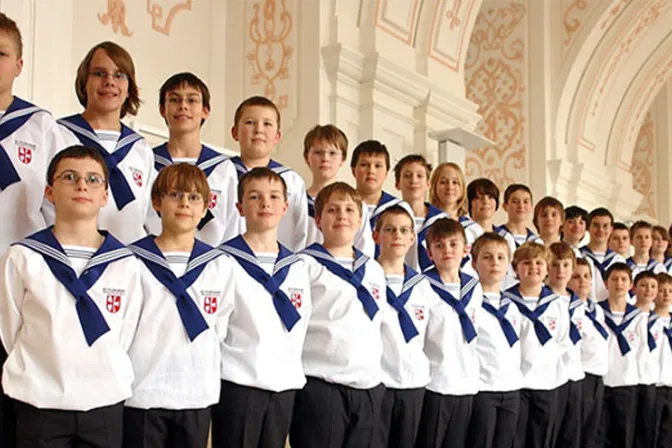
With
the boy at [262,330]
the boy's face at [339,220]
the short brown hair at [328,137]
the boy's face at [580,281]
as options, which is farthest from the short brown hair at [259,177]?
the boy's face at [580,281]

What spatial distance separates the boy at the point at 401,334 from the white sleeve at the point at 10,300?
68.9 inches

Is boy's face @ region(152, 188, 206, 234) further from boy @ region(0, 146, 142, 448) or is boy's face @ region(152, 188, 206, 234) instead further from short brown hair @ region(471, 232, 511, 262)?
short brown hair @ region(471, 232, 511, 262)

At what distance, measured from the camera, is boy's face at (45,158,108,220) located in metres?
3.35

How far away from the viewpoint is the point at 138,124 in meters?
6.30

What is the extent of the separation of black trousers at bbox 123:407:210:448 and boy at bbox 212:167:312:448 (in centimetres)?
23

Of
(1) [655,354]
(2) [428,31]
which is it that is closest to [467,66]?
(2) [428,31]

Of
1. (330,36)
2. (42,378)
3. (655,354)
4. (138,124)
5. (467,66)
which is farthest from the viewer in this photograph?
(467,66)

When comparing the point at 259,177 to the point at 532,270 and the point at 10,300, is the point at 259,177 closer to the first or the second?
the point at 10,300

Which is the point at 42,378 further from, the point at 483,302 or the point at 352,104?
the point at 352,104

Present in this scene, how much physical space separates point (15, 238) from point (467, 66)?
878 centimetres

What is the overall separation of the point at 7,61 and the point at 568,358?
3612 millimetres

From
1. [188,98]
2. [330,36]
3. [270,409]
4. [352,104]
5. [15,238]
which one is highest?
[330,36]

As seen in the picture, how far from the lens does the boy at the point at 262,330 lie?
3.77 m

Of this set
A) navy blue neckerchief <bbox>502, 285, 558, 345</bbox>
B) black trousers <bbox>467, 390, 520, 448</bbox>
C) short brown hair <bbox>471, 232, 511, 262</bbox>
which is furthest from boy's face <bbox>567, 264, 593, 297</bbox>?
black trousers <bbox>467, 390, 520, 448</bbox>
